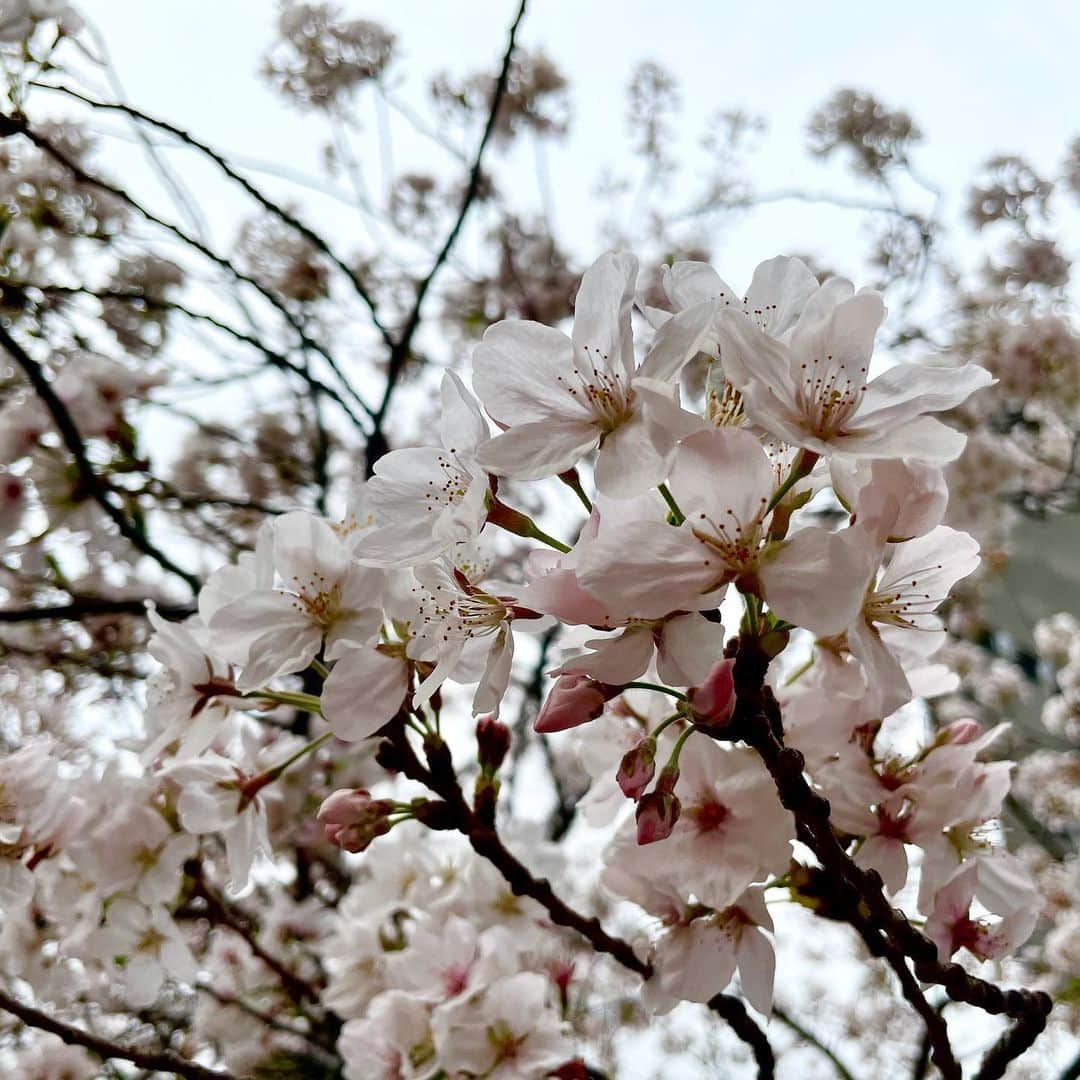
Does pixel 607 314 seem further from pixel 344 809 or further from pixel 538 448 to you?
pixel 344 809

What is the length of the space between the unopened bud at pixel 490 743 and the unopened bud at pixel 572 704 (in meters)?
0.28

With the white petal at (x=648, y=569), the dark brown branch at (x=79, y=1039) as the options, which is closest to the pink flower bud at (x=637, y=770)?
the white petal at (x=648, y=569)

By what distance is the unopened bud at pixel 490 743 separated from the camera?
0.85 meters

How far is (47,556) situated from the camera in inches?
61.2

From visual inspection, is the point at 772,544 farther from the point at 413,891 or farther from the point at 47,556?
the point at 47,556

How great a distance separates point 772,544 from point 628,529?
0.09 meters

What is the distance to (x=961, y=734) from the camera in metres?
0.77

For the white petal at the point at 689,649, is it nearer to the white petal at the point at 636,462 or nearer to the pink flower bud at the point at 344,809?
the white petal at the point at 636,462

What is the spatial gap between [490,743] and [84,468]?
898 millimetres

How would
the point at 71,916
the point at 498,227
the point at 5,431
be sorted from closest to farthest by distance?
the point at 71,916 < the point at 5,431 < the point at 498,227

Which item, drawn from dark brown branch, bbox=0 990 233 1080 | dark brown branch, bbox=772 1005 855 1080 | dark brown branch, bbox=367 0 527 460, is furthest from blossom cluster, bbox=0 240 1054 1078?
dark brown branch, bbox=367 0 527 460

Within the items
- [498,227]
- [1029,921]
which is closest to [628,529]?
[1029,921]

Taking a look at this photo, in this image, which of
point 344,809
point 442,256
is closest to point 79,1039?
point 344,809

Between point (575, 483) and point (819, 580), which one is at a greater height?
point (575, 483)
